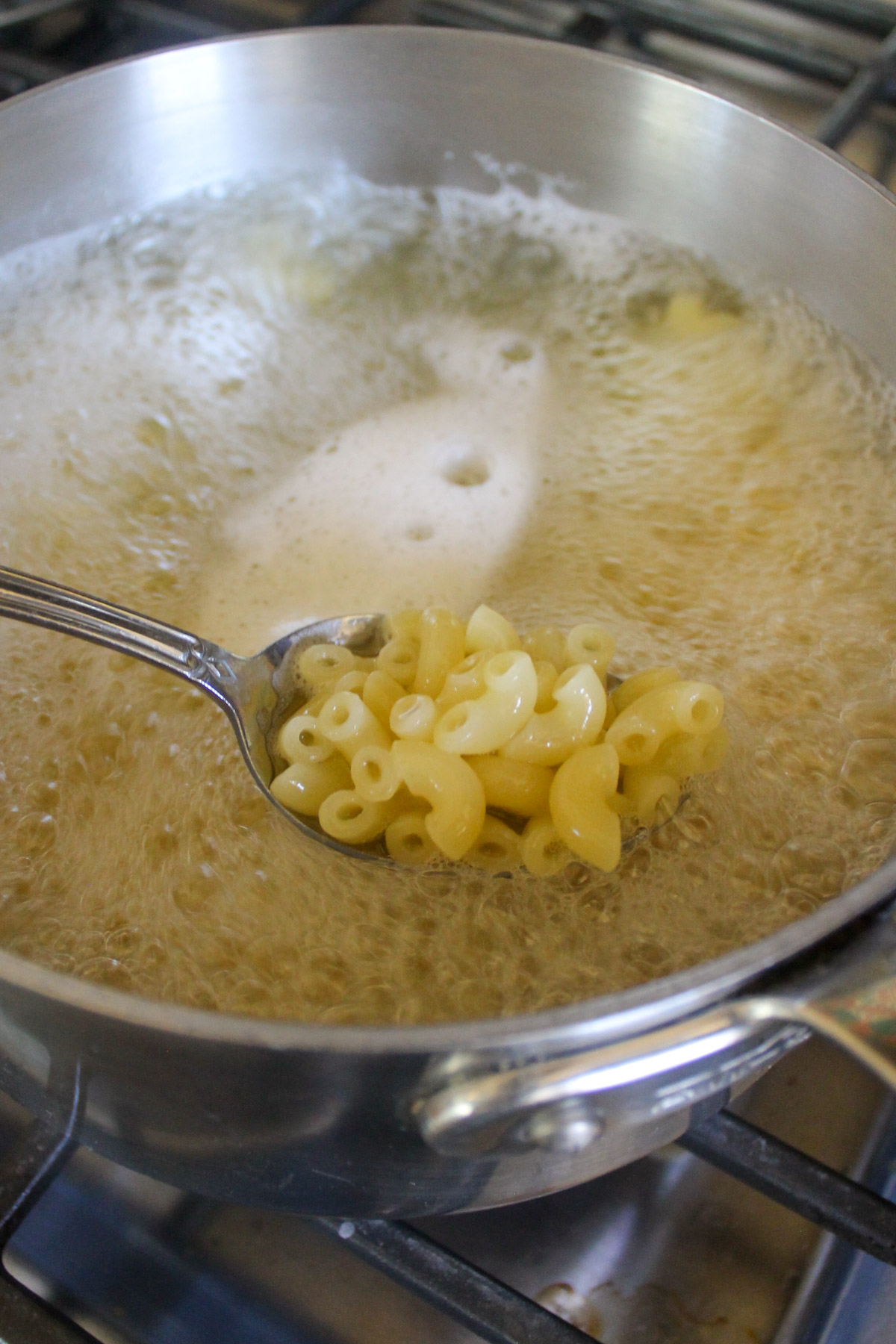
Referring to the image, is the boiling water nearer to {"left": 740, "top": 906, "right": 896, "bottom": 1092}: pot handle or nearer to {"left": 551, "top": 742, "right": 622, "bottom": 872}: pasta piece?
{"left": 551, "top": 742, "right": 622, "bottom": 872}: pasta piece

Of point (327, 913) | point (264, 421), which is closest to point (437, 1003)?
point (327, 913)

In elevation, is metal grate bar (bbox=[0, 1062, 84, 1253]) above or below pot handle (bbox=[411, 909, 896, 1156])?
below

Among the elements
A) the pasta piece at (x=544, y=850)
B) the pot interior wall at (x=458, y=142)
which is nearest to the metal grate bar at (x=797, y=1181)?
the pasta piece at (x=544, y=850)

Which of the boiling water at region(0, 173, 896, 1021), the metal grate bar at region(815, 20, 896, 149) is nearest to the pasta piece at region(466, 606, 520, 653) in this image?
the boiling water at region(0, 173, 896, 1021)

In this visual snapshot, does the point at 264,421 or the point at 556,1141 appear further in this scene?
the point at 264,421

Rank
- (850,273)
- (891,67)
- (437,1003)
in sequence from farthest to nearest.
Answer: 1. (891,67)
2. (850,273)
3. (437,1003)

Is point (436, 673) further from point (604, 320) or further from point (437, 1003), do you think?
point (604, 320)

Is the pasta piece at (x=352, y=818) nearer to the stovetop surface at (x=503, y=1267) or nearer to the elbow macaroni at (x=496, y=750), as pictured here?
the elbow macaroni at (x=496, y=750)
